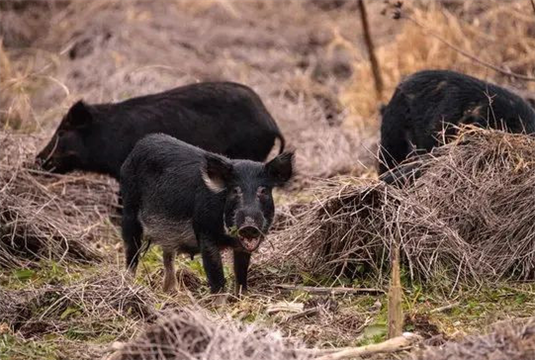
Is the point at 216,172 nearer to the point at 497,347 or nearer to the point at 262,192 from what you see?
the point at 262,192

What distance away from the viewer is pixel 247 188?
311 inches

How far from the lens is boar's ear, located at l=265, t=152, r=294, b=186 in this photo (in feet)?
26.4

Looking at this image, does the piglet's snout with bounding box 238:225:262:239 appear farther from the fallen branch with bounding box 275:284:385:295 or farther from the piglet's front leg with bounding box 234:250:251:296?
the fallen branch with bounding box 275:284:385:295

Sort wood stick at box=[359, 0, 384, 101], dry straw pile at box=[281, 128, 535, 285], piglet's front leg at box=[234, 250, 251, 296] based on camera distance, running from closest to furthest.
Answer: piglet's front leg at box=[234, 250, 251, 296] < dry straw pile at box=[281, 128, 535, 285] < wood stick at box=[359, 0, 384, 101]

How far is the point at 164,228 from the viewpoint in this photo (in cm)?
866

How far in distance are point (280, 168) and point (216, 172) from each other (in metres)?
0.42

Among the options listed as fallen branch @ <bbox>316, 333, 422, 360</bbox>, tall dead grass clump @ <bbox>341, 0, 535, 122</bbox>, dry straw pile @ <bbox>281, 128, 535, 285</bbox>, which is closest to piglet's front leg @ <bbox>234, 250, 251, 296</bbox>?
dry straw pile @ <bbox>281, 128, 535, 285</bbox>

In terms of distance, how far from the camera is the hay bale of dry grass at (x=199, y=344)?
587 cm

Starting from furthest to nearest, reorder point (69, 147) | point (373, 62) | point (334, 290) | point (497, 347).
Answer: point (373, 62)
point (69, 147)
point (334, 290)
point (497, 347)

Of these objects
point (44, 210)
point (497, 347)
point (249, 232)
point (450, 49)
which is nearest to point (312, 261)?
point (249, 232)

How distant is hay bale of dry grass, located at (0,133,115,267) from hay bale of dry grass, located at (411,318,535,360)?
4.53 meters

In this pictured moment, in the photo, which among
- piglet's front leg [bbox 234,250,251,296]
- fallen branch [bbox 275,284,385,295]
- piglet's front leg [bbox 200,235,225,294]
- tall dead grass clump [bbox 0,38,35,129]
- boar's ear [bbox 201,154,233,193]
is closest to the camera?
boar's ear [bbox 201,154,233,193]

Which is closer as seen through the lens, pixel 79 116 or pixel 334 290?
pixel 334 290

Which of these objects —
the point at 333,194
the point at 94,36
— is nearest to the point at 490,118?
the point at 333,194
